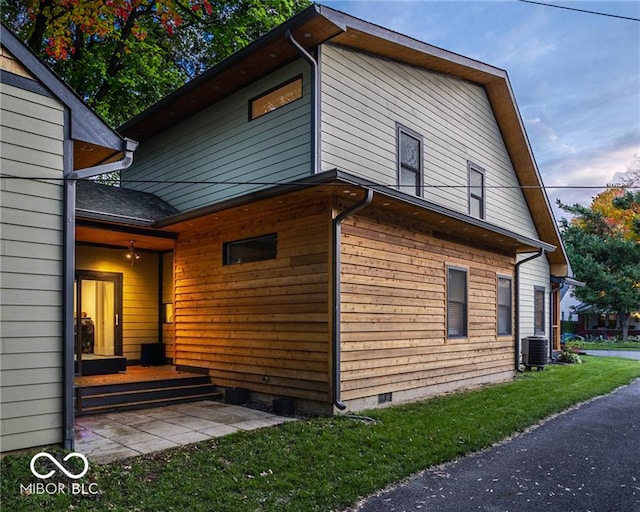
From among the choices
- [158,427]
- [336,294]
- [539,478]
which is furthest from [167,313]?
[539,478]

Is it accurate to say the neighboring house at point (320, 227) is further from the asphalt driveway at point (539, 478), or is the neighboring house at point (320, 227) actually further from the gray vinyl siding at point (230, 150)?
the asphalt driveway at point (539, 478)

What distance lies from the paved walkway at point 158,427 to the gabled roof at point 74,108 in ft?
10.2

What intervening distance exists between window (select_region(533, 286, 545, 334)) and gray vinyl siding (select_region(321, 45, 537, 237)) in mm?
2980

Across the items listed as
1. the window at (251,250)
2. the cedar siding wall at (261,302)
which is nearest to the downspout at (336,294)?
the cedar siding wall at (261,302)

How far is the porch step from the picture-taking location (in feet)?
22.8

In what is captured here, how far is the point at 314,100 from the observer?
723 centimetres

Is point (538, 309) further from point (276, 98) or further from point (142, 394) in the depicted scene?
point (142, 394)

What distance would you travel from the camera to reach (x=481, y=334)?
1036cm

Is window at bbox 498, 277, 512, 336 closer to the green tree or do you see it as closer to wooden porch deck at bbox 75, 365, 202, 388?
→ wooden porch deck at bbox 75, 365, 202, 388

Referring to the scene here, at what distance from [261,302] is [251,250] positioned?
890 millimetres

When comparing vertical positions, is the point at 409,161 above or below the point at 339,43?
below

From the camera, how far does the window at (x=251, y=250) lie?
7.71 metres

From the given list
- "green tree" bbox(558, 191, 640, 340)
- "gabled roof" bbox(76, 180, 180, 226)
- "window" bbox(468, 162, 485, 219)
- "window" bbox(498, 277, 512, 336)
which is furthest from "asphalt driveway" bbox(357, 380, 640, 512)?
"green tree" bbox(558, 191, 640, 340)

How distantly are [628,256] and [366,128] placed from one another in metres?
22.6
